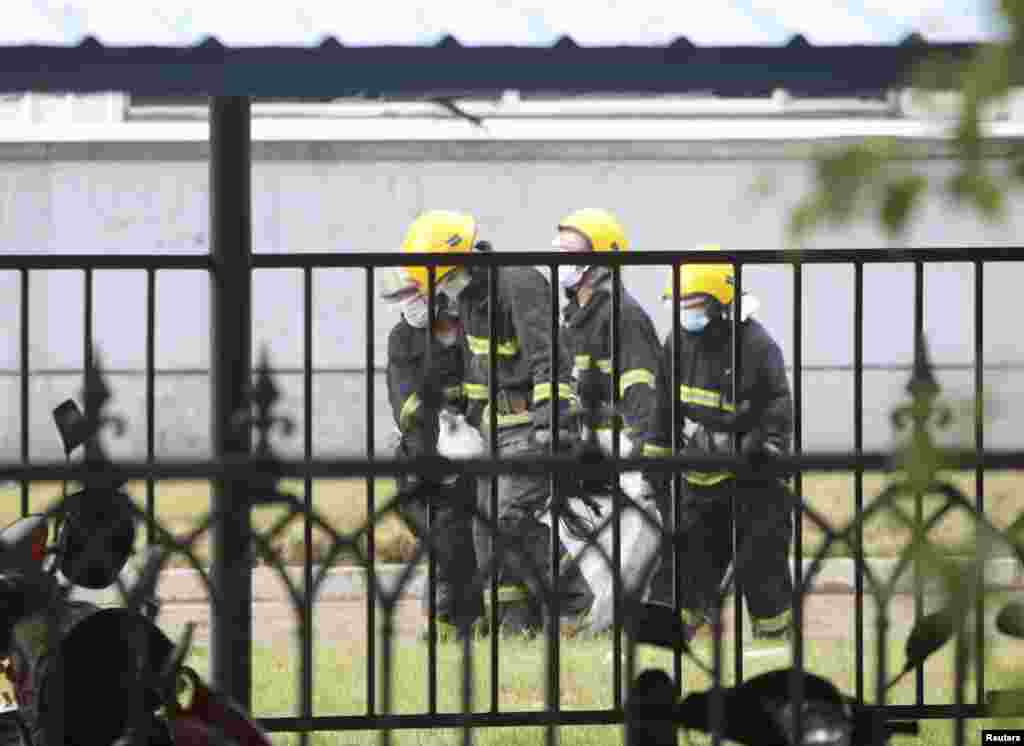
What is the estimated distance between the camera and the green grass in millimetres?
5734

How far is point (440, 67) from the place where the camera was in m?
3.17

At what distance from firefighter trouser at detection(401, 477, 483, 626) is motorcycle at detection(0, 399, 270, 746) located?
0.51 metres

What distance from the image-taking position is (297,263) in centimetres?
454

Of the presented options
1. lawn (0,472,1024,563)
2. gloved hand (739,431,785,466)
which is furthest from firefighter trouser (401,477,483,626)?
lawn (0,472,1024,563)

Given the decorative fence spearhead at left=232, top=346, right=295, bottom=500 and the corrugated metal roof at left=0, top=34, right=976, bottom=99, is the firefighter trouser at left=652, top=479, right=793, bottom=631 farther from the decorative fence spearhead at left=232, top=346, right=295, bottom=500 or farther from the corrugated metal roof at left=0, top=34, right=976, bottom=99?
the decorative fence spearhead at left=232, top=346, right=295, bottom=500

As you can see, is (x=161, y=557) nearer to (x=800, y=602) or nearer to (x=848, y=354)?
(x=800, y=602)

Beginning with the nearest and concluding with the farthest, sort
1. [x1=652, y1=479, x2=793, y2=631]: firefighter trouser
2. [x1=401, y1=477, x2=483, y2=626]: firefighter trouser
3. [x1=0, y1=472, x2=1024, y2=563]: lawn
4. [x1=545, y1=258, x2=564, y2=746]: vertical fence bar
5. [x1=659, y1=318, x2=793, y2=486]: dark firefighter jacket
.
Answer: [x1=401, y1=477, x2=483, y2=626]: firefighter trouser, [x1=545, y1=258, x2=564, y2=746]: vertical fence bar, [x1=652, y1=479, x2=793, y2=631]: firefighter trouser, [x1=659, y1=318, x2=793, y2=486]: dark firefighter jacket, [x1=0, y1=472, x2=1024, y2=563]: lawn

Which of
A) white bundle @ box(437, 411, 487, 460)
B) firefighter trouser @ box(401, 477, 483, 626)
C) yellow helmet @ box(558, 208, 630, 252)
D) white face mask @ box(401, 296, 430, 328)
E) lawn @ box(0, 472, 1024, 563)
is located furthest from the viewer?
lawn @ box(0, 472, 1024, 563)

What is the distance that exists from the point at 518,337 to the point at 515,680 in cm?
146

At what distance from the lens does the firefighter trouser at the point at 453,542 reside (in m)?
3.26

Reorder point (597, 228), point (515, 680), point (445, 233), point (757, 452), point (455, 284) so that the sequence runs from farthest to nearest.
→ point (597, 228) → point (445, 233) → point (455, 284) → point (515, 680) → point (757, 452)

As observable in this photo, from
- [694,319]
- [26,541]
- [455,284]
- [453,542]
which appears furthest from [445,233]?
[26,541]

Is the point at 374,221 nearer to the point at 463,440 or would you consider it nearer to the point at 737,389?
the point at 463,440

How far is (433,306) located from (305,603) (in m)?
1.61
